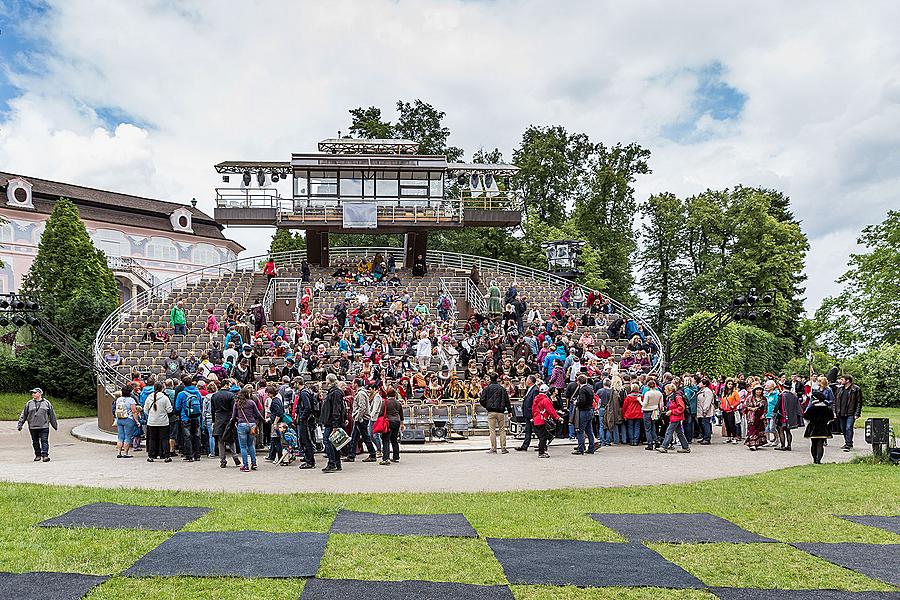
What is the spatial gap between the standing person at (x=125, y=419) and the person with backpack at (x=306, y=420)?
14.1ft

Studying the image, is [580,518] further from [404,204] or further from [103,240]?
[103,240]

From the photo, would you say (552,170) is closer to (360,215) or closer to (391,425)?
(360,215)

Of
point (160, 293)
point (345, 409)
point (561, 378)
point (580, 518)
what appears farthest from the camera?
point (160, 293)

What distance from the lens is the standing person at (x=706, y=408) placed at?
62.4ft

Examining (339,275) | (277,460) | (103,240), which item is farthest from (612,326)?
(103,240)

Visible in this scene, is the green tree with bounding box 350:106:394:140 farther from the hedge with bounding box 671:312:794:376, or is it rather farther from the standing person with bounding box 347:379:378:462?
the standing person with bounding box 347:379:378:462

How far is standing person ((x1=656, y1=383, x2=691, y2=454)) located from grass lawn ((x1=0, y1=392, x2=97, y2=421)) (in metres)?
25.6

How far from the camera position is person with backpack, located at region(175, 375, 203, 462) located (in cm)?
1602

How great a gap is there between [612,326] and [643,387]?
1092 cm

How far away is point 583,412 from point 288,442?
6343 mm

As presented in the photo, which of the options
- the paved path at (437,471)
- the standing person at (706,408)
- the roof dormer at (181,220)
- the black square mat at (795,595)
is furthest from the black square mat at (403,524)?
the roof dormer at (181,220)

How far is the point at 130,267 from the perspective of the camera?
5838cm

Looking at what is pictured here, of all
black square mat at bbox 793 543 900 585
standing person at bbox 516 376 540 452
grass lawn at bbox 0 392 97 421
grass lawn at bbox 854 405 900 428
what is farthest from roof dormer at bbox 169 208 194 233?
black square mat at bbox 793 543 900 585

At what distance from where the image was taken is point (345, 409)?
574 inches
